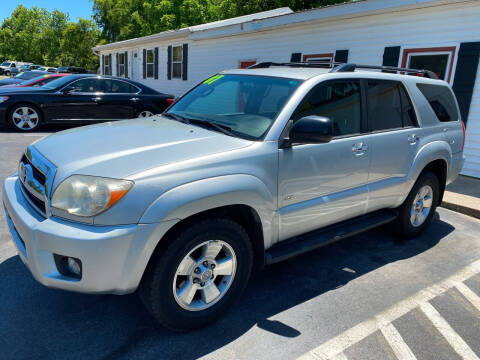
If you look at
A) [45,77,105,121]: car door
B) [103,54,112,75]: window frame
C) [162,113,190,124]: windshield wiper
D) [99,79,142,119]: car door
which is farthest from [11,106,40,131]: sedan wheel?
[103,54,112,75]: window frame

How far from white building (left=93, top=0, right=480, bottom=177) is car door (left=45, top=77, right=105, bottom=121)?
493 centimetres

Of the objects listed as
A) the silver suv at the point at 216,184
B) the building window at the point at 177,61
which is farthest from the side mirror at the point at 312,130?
the building window at the point at 177,61

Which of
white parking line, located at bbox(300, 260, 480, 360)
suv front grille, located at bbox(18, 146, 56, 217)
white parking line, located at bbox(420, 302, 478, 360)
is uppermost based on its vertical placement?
suv front grille, located at bbox(18, 146, 56, 217)

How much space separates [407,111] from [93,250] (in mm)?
3281

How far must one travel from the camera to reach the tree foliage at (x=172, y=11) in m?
24.2

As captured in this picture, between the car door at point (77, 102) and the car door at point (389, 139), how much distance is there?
7.81 metres

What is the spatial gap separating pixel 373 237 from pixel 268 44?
843cm

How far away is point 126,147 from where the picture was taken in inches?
104

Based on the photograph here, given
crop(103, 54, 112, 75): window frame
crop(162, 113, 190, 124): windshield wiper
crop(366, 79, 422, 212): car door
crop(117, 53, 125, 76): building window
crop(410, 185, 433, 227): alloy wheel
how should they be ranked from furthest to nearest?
crop(103, 54, 112, 75): window frame < crop(117, 53, 125, 76): building window < crop(410, 185, 433, 227): alloy wheel < crop(366, 79, 422, 212): car door < crop(162, 113, 190, 124): windshield wiper

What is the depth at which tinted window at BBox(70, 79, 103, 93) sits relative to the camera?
973 cm

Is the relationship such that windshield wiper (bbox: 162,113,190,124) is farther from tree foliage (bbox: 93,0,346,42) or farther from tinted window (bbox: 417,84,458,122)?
tree foliage (bbox: 93,0,346,42)

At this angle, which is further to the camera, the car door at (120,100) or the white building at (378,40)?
the car door at (120,100)

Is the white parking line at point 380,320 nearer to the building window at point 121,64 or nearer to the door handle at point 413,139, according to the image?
the door handle at point 413,139

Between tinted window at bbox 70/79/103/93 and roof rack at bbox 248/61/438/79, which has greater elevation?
roof rack at bbox 248/61/438/79
